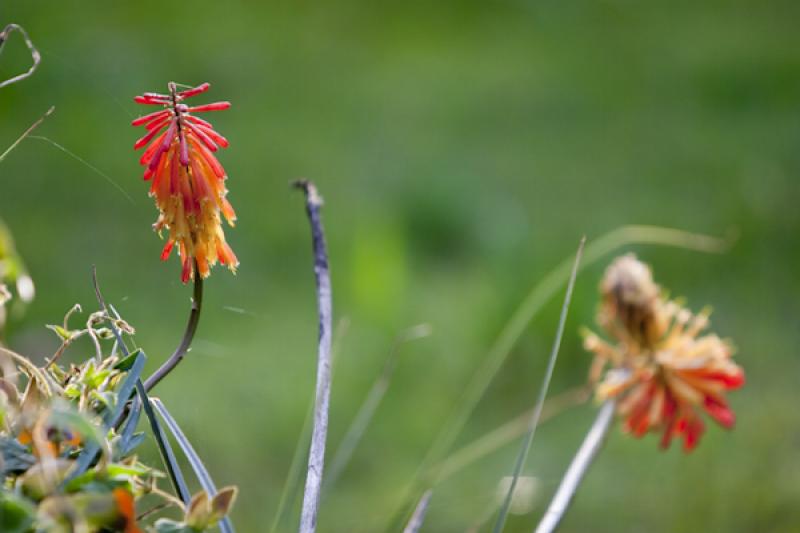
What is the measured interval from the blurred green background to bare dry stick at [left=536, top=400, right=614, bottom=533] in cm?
28

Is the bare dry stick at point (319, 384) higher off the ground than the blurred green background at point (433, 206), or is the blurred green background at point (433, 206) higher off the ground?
the blurred green background at point (433, 206)

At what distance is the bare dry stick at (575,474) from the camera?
0.32 meters

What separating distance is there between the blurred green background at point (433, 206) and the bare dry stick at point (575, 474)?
0.91 feet

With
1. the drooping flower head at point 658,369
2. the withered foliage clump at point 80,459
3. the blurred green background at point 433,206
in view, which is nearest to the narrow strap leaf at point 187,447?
the withered foliage clump at point 80,459

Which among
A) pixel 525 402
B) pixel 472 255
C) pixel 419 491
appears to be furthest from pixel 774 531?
pixel 419 491

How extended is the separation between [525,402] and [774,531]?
0.29 metres

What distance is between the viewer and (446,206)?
1.41 metres

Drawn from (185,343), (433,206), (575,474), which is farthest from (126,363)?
(433,206)

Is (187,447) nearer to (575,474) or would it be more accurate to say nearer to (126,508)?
(126,508)

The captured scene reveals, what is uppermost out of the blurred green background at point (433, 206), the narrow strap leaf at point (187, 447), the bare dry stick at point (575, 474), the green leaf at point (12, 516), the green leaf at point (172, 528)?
the blurred green background at point (433, 206)

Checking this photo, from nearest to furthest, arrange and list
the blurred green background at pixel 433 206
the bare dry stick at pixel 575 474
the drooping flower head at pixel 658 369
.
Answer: the bare dry stick at pixel 575 474 → the drooping flower head at pixel 658 369 → the blurred green background at pixel 433 206

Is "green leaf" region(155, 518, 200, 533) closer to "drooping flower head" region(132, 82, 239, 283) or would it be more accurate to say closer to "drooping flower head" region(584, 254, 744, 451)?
"drooping flower head" region(132, 82, 239, 283)

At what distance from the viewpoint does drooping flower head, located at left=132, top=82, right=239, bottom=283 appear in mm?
263

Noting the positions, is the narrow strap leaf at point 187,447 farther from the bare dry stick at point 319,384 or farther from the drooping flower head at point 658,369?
the drooping flower head at point 658,369
